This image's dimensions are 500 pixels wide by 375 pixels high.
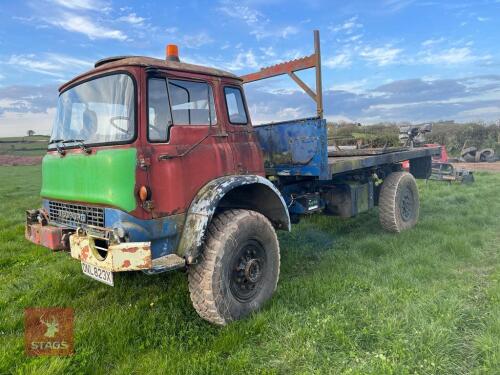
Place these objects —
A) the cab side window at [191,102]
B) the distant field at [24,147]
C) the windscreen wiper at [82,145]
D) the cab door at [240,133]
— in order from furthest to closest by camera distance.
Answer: the distant field at [24,147]
the cab door at [240,133]
the cab side window at [191,102]
the windscreen wiper at [82,145]

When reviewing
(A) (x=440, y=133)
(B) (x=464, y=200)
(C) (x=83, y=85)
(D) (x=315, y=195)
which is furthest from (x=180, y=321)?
(A) (x=440, y=133)

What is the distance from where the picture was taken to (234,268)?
3.65m

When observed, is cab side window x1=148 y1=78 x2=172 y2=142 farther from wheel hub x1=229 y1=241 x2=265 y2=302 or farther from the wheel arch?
wheel hub x1=229 y1=241 x2=265 y2=302

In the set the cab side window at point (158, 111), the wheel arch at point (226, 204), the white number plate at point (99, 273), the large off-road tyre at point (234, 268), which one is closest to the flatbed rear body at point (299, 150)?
the wheel arch at point (226, 204)

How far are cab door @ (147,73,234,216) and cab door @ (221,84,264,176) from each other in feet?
0.45

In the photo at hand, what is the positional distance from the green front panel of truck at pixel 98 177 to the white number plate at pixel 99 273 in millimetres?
554

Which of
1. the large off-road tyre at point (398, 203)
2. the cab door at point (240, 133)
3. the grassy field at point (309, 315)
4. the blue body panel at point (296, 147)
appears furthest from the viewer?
the large off-road tyre at point (398, 203)

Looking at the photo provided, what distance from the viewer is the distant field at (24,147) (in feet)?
108

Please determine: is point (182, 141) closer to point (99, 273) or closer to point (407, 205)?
point (99, 273)

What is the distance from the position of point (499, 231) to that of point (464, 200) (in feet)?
8.85

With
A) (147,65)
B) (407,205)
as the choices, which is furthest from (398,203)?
(147,65)

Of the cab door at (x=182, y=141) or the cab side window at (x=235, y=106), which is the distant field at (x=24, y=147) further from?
the cab door at (x=182, y=141)

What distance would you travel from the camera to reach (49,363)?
2.93m

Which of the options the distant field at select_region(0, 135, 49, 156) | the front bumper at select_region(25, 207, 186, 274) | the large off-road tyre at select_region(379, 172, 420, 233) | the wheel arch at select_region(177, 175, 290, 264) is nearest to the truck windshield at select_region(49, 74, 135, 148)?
the front bumper at select_region(25, 207, 186, 274)
